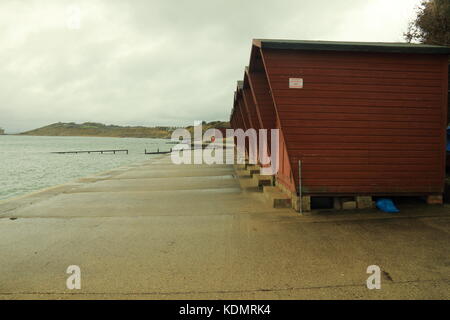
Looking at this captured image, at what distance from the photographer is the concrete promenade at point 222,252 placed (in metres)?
3.33

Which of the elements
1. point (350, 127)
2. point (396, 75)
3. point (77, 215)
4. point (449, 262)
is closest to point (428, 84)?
point (396, 75)

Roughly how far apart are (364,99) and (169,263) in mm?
5439

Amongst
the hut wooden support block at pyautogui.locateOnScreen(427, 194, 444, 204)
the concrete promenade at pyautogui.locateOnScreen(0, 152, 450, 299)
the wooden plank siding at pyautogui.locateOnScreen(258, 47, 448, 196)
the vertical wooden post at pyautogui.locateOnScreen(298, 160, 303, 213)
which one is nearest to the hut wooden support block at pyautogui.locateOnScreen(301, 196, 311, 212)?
the vertical wooden post at pyautogui.locateOnScreen(298, 160, 303, 213)

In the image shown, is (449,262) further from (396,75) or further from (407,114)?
(396,75)

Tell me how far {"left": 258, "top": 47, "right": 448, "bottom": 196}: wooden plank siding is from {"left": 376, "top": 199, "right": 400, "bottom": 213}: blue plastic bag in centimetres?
21

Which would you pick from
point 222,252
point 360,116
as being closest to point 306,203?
point 360,116

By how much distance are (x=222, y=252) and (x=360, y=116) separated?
4.44 metres

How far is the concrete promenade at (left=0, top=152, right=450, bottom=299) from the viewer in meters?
3.33

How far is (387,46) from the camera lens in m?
6.14

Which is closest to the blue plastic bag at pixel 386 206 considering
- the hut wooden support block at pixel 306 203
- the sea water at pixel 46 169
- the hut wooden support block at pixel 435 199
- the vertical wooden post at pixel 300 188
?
the hut wooden support block at pixel 435 199

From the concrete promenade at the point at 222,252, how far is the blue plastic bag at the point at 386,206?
339mm

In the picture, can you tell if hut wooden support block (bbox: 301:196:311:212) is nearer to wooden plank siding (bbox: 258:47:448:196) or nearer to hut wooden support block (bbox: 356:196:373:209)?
wooden plank siding (bbox: 258:47:448:196)

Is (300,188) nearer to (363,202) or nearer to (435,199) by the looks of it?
(363,202)
